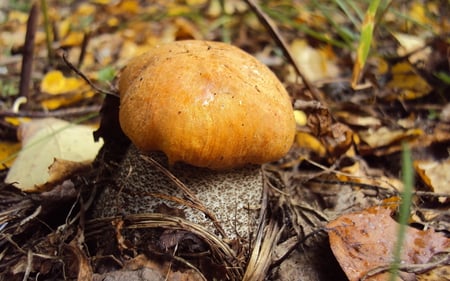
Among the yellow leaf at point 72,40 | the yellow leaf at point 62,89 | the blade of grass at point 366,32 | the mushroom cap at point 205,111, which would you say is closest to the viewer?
the mushroom cap at point 205,111

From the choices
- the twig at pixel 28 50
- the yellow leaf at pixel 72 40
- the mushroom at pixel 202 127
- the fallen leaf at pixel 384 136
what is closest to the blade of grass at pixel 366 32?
the fallen leaf at pixel 384 136

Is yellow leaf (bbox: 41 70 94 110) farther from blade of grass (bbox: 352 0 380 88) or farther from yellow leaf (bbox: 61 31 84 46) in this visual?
blade of grass (bbox: 352 0 380 88)

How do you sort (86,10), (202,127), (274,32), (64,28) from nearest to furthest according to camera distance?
(202,127) < (274,32) < (64,28) < (86,10)

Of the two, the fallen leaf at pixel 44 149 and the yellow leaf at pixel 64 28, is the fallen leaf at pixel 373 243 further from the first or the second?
the yellow leaf at pixel 64 28

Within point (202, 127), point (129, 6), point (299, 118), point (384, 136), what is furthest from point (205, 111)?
point (129, 6)

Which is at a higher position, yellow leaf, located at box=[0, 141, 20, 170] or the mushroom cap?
the mushroom cap

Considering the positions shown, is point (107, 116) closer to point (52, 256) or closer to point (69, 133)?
point (69, 133)

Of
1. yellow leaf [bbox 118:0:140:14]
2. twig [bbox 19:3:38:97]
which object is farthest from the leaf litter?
yellow leaf [bbox 118:0:140:14]

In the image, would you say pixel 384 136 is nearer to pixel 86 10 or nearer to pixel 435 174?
pixel 435 174
